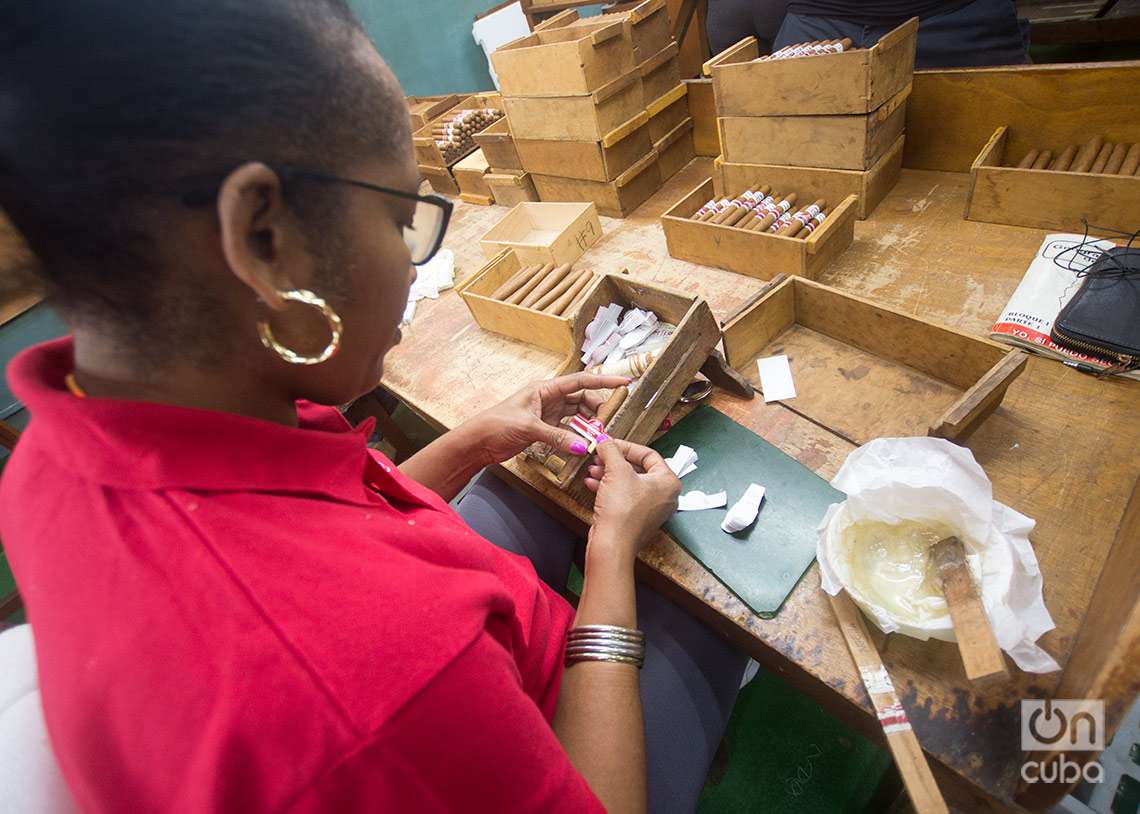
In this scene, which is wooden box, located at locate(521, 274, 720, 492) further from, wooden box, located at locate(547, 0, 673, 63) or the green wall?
the green wall

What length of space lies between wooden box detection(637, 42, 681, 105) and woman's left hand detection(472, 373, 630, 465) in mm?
1727

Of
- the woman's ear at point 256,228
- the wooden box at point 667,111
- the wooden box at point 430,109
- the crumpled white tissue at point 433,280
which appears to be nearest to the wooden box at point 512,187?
the crumpled white tissue at point 433,280

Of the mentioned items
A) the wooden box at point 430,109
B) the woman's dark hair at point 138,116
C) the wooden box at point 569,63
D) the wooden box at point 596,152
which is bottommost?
the wooden box at point 596,152

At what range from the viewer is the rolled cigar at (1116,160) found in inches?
68.6

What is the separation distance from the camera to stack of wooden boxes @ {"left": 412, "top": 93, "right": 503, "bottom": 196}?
10.7 feet

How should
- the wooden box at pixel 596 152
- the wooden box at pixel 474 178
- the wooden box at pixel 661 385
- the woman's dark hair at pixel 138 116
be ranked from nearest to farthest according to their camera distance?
the woman's dark hair at pixel 138 116 → the wooden box at pixel 661 385 → the wooden box at pixel 596 152 → the wooden box at pixel 474 178

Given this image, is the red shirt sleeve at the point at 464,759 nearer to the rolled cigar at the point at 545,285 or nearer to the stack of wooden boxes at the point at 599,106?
the rolled cigar at the point at 545,285

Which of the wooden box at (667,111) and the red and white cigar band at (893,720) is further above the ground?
the wooden box at (667,111)

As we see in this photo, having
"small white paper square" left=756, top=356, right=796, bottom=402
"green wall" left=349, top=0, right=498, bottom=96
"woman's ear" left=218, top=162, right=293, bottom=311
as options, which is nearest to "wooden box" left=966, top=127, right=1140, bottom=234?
"small white paper square" left=756, top=356, right=796, bottom=402

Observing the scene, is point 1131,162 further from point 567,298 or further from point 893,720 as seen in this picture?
point 893,720

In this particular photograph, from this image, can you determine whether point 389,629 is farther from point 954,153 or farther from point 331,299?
point 954,153

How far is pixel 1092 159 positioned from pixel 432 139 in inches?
126

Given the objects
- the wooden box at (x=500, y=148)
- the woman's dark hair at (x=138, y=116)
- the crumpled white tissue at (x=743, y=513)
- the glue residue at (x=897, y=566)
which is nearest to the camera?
the woman's dark hair at (x=138, y=116)

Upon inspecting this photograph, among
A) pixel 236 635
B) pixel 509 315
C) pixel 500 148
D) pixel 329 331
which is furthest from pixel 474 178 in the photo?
pixel 236 635
